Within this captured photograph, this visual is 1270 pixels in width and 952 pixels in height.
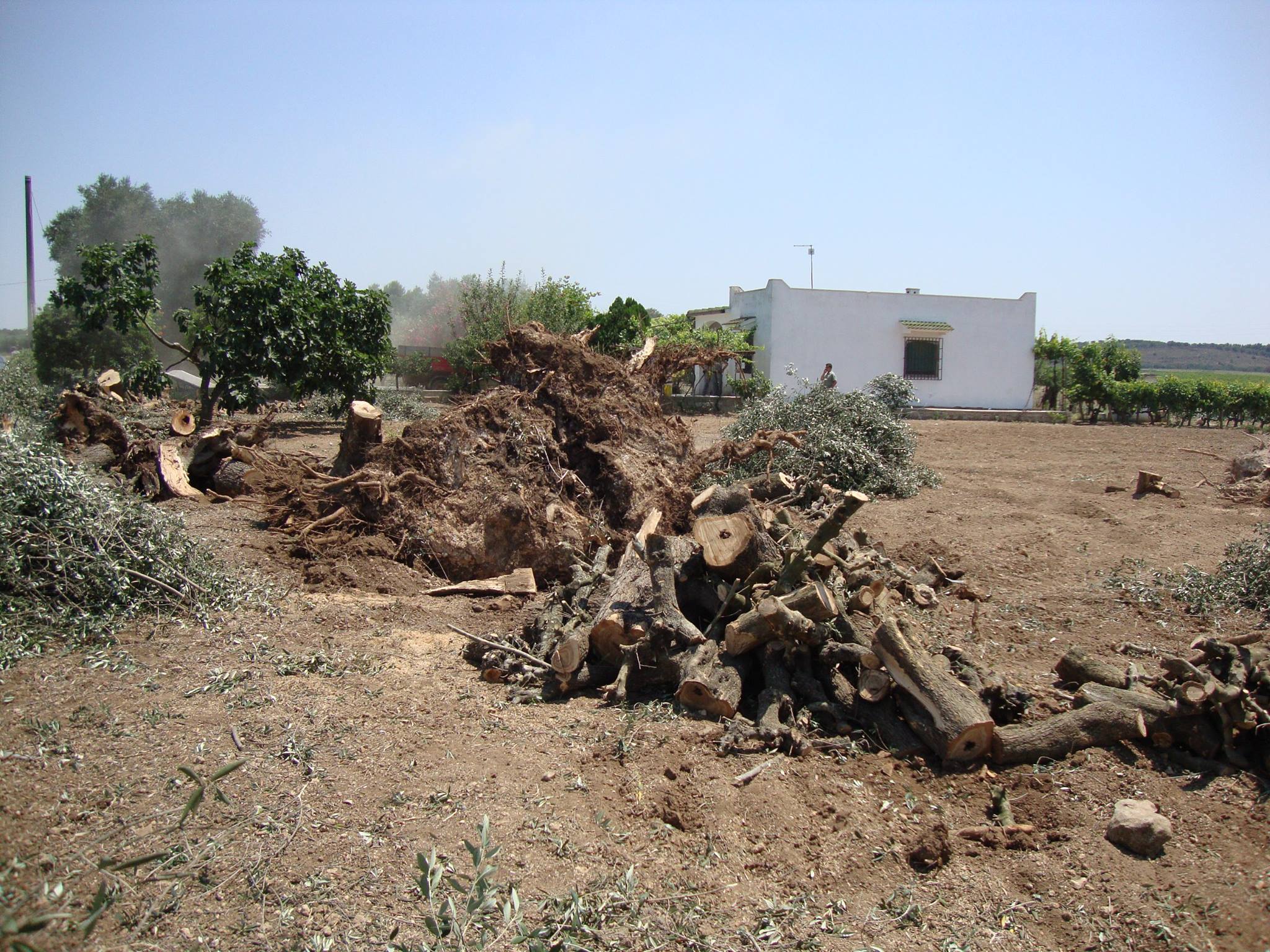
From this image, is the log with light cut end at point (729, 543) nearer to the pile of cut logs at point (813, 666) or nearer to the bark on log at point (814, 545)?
the pile of cut logs at point (813, 666)

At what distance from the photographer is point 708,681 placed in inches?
167

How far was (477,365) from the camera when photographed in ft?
28.7

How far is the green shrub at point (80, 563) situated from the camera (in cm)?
462

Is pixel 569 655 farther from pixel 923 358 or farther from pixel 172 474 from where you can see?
→ pixel 923 358

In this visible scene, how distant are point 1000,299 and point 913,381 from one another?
396 cm

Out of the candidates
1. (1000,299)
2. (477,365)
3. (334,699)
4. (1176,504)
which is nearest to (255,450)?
(477,365)

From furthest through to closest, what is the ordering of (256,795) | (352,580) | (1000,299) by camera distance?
(1000,299) < (352,580) < (256,795)

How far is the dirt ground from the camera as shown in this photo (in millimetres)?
2732

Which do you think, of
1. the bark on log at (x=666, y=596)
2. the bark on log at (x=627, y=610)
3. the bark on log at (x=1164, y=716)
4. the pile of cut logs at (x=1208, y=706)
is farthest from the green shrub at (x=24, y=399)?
the pile of cut logs at (x=1208, y=706)

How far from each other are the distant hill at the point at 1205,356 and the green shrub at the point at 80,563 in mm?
81033

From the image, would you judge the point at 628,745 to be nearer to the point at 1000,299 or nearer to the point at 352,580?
the point at 352,580

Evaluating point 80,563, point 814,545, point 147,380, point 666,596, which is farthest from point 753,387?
point 80,563

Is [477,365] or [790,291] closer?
[477,365]

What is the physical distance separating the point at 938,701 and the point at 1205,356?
10349 centimetres
